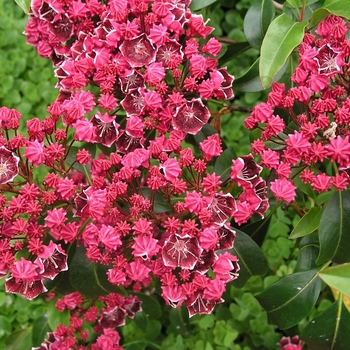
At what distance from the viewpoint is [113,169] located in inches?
52.8

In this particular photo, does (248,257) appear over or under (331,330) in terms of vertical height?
over

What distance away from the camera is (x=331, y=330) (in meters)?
1.38

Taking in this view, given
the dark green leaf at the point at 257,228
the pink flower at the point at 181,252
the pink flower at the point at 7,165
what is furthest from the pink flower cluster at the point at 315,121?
the pink flower at the point at 7,165

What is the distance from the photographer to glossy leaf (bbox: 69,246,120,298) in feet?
4.36

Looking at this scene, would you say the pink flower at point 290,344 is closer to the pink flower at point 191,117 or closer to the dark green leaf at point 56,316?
the dark green leaf at point 56,316

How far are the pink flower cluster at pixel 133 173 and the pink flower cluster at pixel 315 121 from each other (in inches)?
2.7

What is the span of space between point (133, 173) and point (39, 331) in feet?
2.84

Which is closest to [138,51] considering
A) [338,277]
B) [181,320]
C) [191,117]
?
[191,117]

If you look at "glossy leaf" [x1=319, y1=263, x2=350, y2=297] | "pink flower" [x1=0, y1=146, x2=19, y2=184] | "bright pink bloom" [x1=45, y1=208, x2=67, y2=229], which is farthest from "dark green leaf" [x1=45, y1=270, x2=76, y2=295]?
"glossy leaf" [x1=319, y1=263, x2=350, y2=297]

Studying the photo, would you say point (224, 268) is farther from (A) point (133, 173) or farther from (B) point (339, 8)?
Result: (B) point (339, 8)

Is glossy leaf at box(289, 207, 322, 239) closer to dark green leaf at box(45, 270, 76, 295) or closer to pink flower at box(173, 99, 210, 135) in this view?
pink flower at box(173, 99, 210, 135)

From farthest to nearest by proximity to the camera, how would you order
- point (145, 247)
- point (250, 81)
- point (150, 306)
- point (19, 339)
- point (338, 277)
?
point (19, 339) → point (150, 306) → point (250, 81) → point (145, 247) → point (338, 277)

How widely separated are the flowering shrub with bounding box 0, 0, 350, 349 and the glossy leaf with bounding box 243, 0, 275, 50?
0.10 metres

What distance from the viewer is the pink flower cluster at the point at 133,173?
1.17 m
